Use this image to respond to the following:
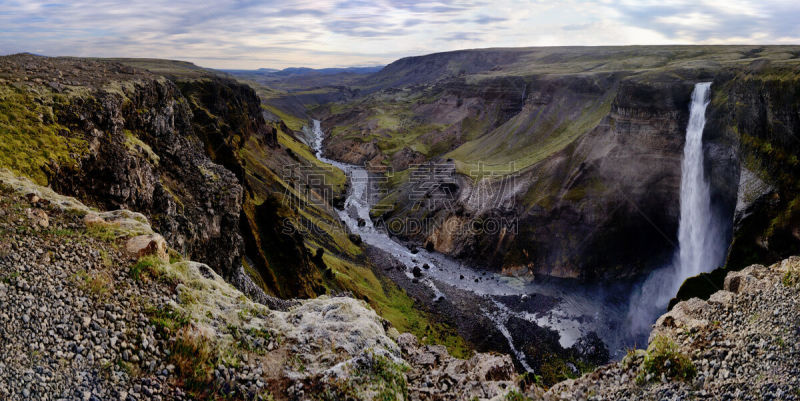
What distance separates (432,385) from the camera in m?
14.6

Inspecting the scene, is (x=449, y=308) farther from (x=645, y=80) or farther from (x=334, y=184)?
(x=334, y=184)

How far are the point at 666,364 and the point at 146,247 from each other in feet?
51.3

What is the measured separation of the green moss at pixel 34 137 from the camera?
1539 centimetres

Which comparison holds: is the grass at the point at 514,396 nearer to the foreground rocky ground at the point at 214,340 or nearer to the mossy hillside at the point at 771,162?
the foreground rocky ground at the point at 214,340

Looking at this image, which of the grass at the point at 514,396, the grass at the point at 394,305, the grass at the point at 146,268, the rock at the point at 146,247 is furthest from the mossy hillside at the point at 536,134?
the grass at the point at 146,268

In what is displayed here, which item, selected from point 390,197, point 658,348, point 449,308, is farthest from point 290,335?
point 390,197

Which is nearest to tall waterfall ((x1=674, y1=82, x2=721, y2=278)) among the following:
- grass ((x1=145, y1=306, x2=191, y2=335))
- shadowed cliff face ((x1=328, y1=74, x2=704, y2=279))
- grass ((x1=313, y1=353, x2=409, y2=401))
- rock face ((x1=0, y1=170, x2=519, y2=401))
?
shadowed cliff face ((x1=328, y1=74, x2=704, y2=279))

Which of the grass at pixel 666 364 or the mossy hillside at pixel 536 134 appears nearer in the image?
the grass at pixel 666 364

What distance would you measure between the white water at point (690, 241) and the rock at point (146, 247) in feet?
143

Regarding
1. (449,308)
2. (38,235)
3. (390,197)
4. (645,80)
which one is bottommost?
(449,308)

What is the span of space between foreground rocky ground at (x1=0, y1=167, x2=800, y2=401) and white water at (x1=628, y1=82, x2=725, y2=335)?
1336 inches

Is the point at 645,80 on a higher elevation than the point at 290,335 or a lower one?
higher

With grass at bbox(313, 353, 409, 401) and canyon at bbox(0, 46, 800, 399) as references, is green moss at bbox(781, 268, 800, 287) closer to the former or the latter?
canyon at bbox(0, 46, 800, 399)

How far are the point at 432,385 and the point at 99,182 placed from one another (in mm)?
15801
